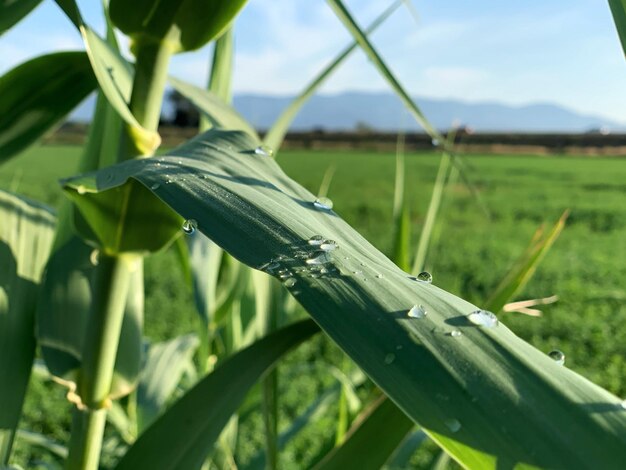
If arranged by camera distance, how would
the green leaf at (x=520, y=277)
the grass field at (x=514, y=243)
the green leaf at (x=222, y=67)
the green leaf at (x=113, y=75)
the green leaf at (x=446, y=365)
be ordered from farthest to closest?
the grass field at (x=514, y=243) → the green leaf at (x=222, y=67) → the green leaf at (x=520, y=277) → the green leaf at (x=113, y=75) → the green leaf at (x=446, y=365)

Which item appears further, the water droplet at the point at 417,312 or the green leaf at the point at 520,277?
the green leaf at the point at 520,277

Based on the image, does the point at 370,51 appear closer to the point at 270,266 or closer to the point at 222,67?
the point at 270,266

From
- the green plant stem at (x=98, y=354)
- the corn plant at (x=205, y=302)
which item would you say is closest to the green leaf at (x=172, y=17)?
the corn plant at (x=205, y=302)

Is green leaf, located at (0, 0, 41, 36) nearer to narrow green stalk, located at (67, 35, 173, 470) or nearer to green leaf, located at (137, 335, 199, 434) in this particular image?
narrow green stalk, located at (67, 35, 173, 470)

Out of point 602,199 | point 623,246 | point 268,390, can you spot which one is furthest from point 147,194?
point 602,199

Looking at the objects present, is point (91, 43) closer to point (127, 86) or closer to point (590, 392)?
point (127, 86)

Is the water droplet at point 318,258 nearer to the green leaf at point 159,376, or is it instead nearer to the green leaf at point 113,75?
the green leaf at point 113,75

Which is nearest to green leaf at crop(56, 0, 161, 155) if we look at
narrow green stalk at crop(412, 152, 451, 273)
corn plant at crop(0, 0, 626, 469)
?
corn plant at crop(0, 0, 626, 469)
